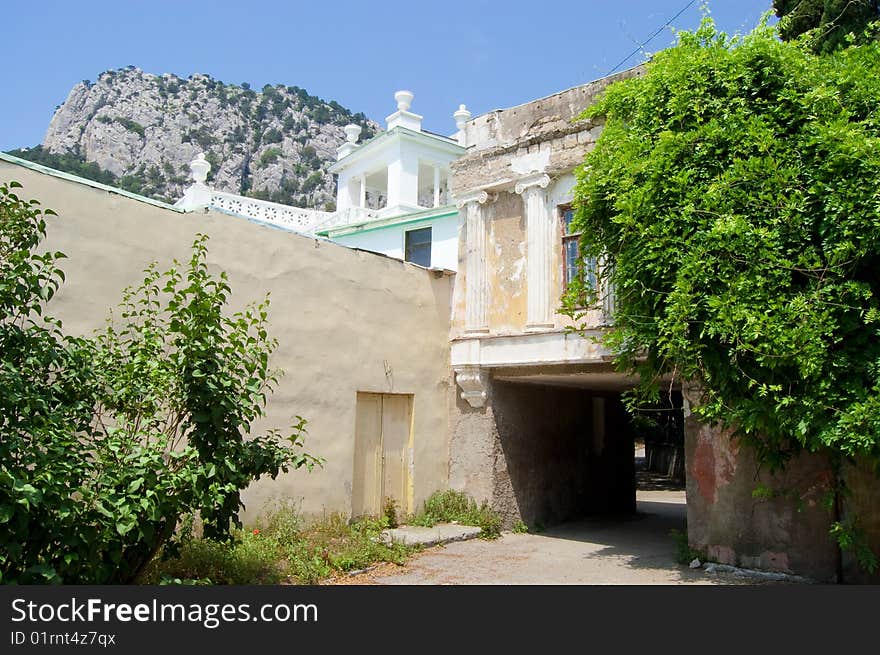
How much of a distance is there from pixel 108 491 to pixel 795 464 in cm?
691

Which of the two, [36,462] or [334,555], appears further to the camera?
[334,555]

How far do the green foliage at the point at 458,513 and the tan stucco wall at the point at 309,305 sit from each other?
0.21 metres

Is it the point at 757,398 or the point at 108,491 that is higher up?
the point at 757,398

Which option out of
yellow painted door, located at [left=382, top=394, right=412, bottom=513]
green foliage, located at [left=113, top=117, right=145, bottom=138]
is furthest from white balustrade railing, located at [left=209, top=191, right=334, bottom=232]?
green foliage, located at [left=113, top=117, right=145, bottom=138]

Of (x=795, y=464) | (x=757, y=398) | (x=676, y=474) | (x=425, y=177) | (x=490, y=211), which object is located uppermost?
(x=425, y=177)

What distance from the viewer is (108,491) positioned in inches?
178

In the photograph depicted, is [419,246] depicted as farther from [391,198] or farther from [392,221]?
[391,198]

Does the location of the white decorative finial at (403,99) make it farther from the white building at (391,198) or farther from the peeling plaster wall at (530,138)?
the peeling plaster wall at (530,138)

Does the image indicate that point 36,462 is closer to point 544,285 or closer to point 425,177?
point 544,285

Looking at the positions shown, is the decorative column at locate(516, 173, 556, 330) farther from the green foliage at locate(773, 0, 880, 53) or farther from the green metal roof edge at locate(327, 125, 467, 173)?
the green metal roof edge at locate(327, 125, 467, 173)

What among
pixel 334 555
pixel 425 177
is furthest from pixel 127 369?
pixel 425 177

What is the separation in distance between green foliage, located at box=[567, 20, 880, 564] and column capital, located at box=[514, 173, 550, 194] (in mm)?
2500

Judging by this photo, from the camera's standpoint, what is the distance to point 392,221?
49.8ft

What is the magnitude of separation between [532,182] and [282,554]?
6.29 m
